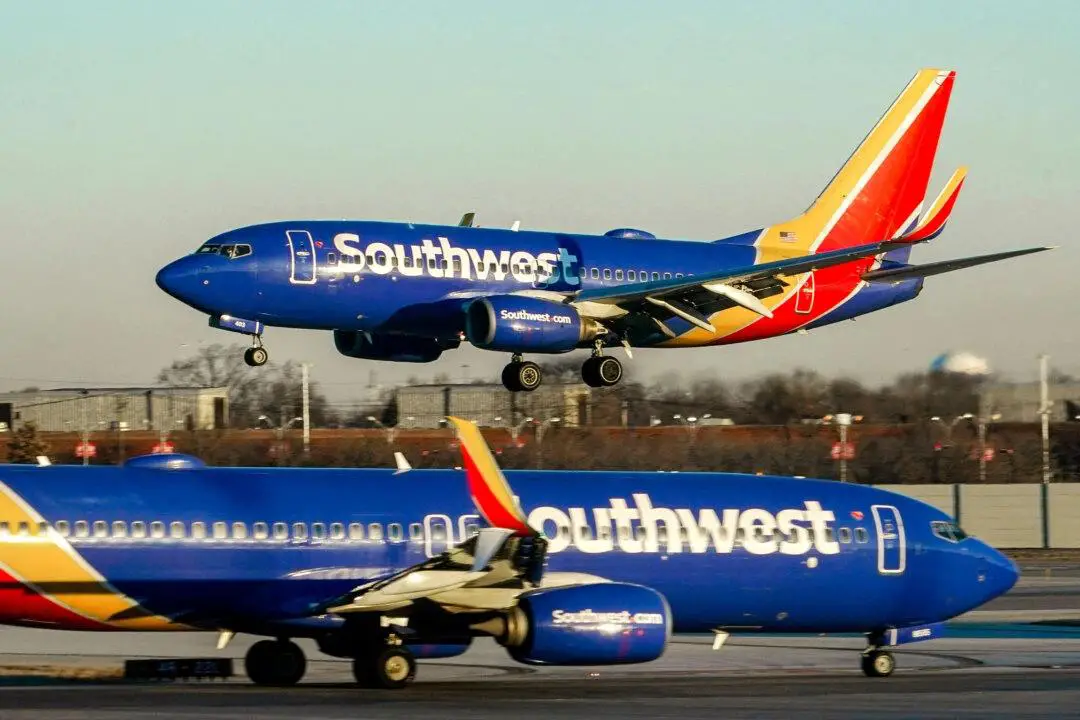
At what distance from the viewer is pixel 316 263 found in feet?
116

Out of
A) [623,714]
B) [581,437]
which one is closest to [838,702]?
[623,714]

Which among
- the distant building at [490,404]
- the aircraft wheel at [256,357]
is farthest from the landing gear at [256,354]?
the distant building at [490,404]

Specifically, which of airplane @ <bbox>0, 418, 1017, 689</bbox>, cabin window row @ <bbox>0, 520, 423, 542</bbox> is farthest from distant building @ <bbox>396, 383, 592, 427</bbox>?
cabin window row @ <bbox>0, 520, 423, 542</bbox>

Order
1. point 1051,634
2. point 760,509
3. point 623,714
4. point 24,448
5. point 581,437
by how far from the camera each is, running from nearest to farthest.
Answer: point 623,714 < point 760,509 < point 1051,634 < point 24,448 < point 581,437

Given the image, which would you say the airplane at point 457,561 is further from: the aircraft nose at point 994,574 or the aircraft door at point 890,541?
the aircraft nose at point 994,574

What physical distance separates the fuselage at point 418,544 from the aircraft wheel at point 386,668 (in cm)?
95

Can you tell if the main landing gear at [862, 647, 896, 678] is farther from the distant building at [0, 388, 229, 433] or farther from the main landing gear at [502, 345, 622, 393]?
the distant building at [0, 388, 229, 433]

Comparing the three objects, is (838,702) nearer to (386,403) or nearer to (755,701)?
(755,701)

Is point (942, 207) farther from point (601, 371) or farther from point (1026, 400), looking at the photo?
point (1026, 400)

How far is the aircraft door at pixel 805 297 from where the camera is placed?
4138 centimetres

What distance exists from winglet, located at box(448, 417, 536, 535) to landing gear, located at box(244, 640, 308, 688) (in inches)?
191

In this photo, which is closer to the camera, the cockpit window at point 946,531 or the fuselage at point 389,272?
the cockpit window at point 946,531

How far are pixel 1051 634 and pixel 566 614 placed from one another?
58.4 feet

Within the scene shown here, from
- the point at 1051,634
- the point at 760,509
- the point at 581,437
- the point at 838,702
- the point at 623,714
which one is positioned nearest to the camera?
the point at 623,714
